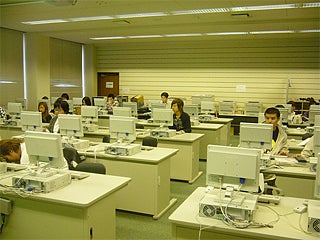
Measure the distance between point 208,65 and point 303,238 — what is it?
411 inches

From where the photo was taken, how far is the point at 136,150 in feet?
13.9

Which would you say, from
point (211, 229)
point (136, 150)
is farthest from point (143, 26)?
point (211, 229)

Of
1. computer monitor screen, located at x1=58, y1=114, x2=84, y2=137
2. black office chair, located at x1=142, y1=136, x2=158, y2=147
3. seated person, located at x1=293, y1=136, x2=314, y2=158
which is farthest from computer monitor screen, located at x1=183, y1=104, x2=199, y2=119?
seated person, located at x1=293, y1=136, x2=314, y2=158

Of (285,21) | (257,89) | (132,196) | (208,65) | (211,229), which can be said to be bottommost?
(132,196)

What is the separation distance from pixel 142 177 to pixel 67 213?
4.91 ft

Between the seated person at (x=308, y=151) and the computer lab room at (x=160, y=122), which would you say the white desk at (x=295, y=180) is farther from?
the seated person at (x=308, y=151)

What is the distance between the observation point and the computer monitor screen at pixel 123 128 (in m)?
4.28

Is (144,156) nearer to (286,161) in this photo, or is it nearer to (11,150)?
(11,150)

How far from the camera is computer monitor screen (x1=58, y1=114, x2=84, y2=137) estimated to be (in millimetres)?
4477

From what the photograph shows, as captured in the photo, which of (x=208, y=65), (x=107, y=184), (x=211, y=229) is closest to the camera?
(x=211, y=229)

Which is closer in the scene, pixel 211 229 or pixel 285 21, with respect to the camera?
pixel 211 229

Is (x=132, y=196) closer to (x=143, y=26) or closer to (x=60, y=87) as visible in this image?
(x=143, y=26)

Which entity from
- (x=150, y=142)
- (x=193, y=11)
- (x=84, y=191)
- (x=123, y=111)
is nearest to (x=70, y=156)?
(x=84, y=191)

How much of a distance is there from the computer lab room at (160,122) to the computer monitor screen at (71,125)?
20 millimetres
